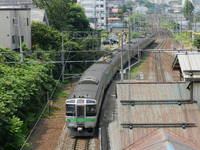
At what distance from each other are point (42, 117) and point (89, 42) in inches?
704

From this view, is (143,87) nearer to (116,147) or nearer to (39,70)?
(116,147)

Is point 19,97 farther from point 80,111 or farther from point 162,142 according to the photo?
point 162,142

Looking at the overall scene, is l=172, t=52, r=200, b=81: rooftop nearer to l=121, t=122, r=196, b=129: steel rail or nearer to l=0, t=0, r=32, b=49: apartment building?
l=121, t=122, r=196, b=129: steel rail

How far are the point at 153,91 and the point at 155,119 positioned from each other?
4.55ft

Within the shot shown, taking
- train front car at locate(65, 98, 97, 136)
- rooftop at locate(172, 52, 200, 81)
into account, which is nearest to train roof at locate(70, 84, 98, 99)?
train front car at locate(65, 98, 97, 136)

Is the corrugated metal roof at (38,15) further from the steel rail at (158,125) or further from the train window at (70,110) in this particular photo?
the steel rail at (158,125)

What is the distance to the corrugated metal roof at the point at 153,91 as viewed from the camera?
1098 centimetres

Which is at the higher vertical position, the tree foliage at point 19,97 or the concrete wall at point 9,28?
the concrete wall at point 9,28

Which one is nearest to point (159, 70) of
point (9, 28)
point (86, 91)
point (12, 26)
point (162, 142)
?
point (12, 26)

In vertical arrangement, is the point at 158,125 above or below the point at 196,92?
below

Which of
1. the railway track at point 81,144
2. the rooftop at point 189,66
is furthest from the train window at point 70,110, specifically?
the rooftop at point 189,66

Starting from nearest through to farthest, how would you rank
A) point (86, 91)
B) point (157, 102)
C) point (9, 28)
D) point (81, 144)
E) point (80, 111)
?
point (157, 102)
point (81, 144)
point (80, 111)
point (86, 91)
point (9, 28)

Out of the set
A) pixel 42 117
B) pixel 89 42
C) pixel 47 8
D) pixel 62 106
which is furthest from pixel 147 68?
pixel 42 117

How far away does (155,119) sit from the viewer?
10.0 metres
